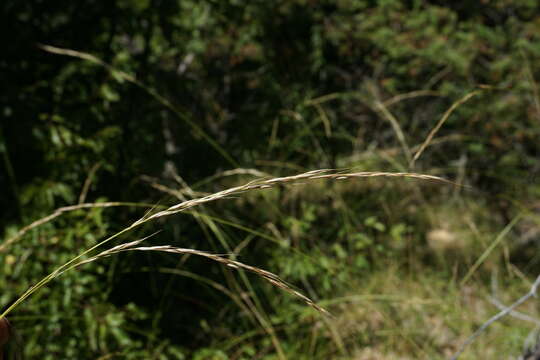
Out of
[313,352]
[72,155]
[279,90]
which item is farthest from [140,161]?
[313,352]

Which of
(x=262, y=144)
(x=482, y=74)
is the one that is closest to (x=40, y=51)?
(x=262, y=144)

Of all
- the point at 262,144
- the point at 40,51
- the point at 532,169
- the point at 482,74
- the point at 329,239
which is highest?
the point at 40,51

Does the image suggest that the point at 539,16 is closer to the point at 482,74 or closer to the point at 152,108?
the point at 482,74

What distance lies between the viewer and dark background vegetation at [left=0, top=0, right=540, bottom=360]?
1760 millimetres

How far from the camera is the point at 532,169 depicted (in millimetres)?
4105

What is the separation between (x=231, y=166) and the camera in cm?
264

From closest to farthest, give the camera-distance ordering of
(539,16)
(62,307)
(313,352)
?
1. (62,307)
2. (313,352)
3. (539,16)

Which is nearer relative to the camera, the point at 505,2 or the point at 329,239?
the point at 329,239

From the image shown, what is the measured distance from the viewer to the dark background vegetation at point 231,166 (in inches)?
69.3

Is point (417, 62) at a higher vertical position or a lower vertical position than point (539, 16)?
lower

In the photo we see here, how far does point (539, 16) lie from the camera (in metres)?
4.07

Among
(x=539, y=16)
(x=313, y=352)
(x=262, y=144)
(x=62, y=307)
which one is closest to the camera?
(x=62, y=307)

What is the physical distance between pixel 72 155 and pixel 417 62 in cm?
313

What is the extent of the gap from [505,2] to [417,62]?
79cm
